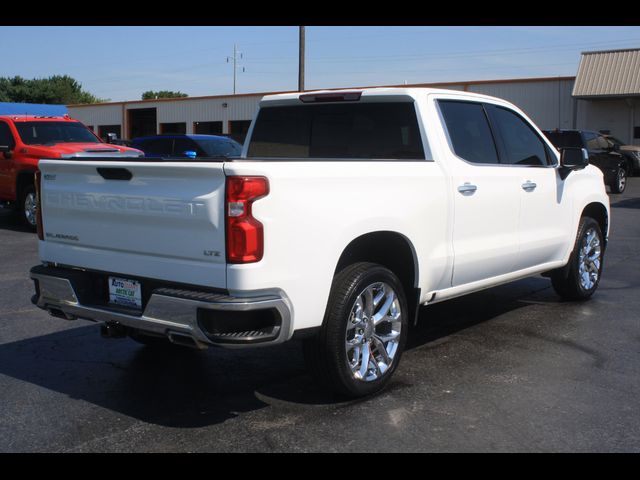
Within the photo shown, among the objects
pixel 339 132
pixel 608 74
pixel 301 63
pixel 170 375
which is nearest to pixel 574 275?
pixel 339 132

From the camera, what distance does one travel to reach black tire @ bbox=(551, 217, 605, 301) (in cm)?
752

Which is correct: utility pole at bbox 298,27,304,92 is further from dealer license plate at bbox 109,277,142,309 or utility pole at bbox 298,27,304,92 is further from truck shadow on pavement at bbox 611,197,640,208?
dealer license plate at bbox 109,277,142,309

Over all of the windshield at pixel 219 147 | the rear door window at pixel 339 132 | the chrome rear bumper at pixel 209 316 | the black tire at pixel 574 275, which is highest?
the rear door window at pixel 339 132

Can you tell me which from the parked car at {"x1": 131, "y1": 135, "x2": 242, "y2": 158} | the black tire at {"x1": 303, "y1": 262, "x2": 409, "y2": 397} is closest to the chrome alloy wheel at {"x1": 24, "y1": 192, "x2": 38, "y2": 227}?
the parked car at {"x1": 131, "y1": 135, "x2": 242, "y2": 158}

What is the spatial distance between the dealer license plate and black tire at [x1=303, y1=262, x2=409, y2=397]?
1.03m

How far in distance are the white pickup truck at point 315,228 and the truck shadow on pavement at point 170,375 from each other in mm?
331

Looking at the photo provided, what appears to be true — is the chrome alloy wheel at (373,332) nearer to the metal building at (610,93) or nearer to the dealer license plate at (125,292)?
the dealer license plate at (125,292)

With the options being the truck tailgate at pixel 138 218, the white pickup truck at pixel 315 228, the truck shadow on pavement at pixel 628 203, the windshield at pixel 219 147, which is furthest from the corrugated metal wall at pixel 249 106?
Result: the truck tailgate at pixel 138 218

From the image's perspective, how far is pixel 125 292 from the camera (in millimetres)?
4617

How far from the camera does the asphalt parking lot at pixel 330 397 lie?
13.7 ft

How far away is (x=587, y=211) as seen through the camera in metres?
7.80

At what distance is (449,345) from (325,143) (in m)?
1.89
